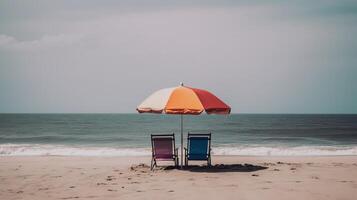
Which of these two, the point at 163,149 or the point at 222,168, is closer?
the point at 163,149

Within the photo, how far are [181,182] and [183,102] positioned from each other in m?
2.10

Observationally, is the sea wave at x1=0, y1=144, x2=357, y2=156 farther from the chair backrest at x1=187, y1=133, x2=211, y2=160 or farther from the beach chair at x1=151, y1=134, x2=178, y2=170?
the chair backrest at x1=187, y1=133, x2=211, y2=160

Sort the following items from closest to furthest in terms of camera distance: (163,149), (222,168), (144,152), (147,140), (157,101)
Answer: (157,101) → (163,149) → (222,168) → (144,152) → (147,140)

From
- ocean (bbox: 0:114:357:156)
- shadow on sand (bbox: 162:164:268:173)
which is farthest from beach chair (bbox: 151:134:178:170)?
ocean (bbox: 0:114:357:156)

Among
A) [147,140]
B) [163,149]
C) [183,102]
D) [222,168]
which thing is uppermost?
[183,102]

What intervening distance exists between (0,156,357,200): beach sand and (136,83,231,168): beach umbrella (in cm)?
162

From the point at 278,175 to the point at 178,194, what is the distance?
3.34 meters

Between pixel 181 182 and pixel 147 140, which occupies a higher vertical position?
pixel 181 182

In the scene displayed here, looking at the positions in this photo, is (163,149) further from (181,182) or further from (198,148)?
(181,182)

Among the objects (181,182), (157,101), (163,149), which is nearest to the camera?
(181,182)

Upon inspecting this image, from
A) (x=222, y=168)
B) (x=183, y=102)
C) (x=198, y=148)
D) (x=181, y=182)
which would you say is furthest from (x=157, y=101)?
(x=222, y=168)

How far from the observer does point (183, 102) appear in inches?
394

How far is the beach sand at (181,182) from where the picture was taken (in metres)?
7.65

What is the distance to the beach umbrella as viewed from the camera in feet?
32.1
